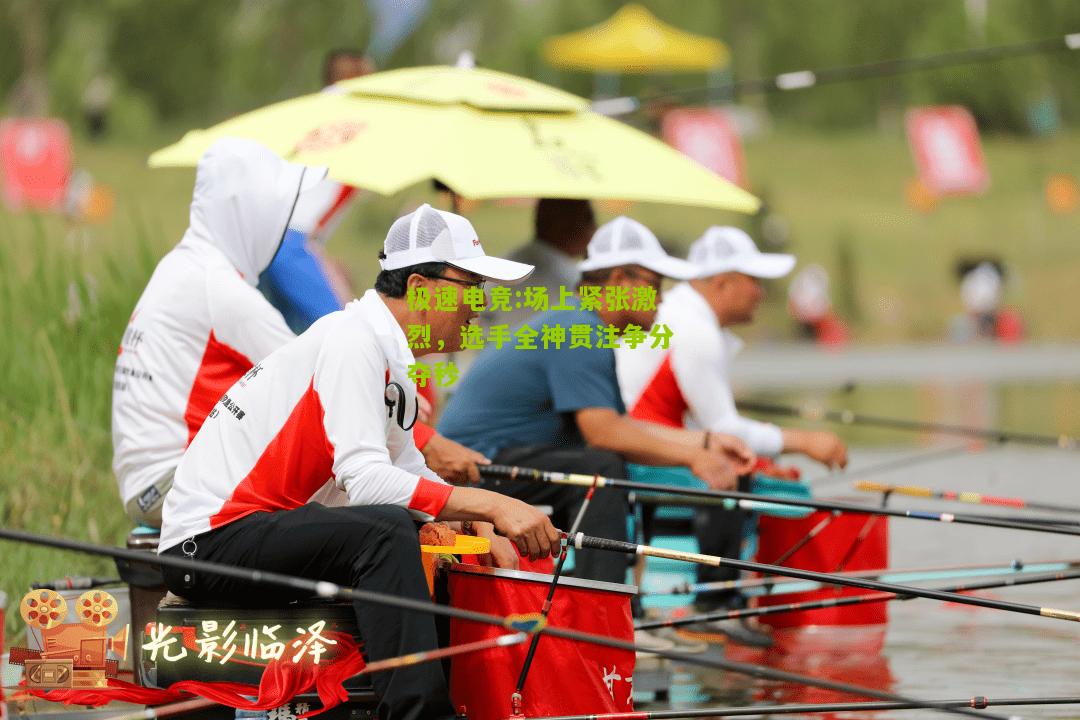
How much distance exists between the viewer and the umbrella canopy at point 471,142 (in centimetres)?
763

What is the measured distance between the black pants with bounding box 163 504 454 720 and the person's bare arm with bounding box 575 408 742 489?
220 cm

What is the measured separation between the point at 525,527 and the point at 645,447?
6.85 feet

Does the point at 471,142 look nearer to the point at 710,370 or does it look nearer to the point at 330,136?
the point at 330,136

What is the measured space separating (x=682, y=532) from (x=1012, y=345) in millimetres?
20306

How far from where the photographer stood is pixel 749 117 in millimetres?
39312

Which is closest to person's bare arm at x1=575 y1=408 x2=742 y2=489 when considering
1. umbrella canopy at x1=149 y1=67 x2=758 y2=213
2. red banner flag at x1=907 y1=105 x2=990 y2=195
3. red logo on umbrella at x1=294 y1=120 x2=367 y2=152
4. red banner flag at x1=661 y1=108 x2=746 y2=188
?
umbrella canopy at x1=149 y1=67 x2=758 y2=213

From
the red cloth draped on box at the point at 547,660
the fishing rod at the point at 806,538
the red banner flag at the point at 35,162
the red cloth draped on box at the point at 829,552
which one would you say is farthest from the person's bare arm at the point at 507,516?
the red banner flag at the point at 35,162

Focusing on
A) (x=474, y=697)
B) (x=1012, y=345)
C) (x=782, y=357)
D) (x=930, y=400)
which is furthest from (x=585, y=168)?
(x=1012, y=345)

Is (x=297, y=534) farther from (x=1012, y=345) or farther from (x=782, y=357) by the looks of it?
(x=1012, y=345)

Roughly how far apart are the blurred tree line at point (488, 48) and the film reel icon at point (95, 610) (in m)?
30.1

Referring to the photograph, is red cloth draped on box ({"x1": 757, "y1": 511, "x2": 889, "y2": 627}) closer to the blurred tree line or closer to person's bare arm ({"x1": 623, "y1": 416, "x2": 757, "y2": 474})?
person's bare arm ({"x1": 623, "y1": 416, "x2": 757, "y2": 474})

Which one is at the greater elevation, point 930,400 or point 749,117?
point 749,117

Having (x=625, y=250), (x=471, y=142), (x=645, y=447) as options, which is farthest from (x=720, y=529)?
(x=471, y=142)

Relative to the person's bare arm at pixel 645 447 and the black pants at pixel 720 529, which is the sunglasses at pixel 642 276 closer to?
the person's bare arm at pixel 645 447
